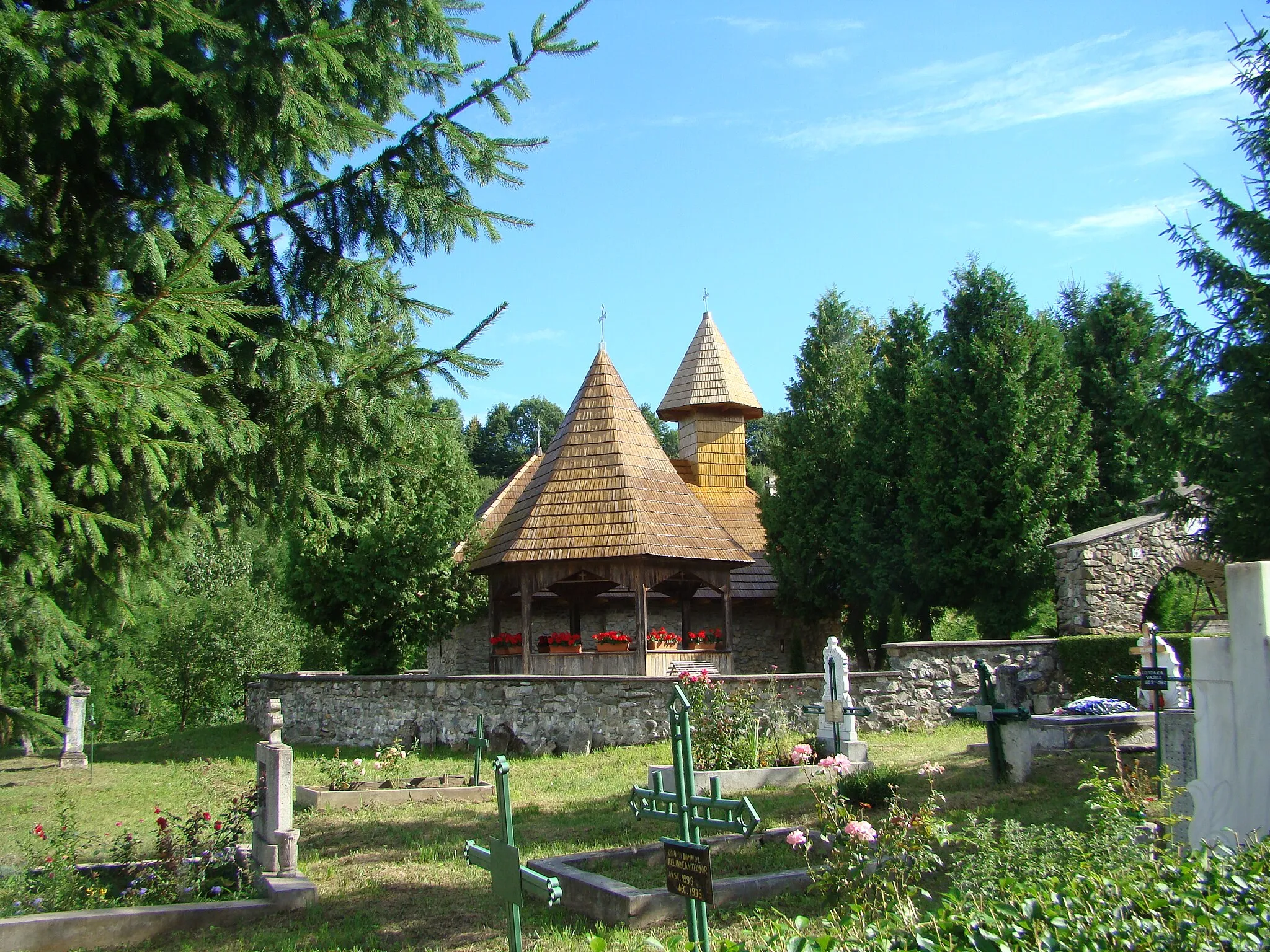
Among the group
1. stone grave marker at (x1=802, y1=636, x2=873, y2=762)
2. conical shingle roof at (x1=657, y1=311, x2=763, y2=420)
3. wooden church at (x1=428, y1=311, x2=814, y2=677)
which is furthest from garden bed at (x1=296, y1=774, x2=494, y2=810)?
conical shingle roof at (x1=657, y1=311, x2=763, y2=420)

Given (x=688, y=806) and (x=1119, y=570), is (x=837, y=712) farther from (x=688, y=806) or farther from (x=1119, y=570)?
(x=1119, y=570)

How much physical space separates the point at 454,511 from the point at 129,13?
15794 millimetres

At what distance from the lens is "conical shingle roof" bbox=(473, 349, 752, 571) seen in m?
17.3

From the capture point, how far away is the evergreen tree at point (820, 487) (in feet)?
67.2

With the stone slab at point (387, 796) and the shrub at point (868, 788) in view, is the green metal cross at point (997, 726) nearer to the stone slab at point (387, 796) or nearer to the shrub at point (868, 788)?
the shrub at point (868, 788)

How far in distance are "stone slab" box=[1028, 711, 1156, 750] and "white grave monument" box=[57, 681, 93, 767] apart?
1398cm

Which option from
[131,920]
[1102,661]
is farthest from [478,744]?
[1102,661]

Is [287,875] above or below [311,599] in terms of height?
below

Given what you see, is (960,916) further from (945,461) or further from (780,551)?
(780,551)

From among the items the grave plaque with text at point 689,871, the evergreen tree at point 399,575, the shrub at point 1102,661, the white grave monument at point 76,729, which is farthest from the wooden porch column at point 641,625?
the grave plaque with text at point 689,871

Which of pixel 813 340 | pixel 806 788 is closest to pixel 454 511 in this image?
pixel 813 340

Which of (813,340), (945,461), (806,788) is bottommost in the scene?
(806,788)

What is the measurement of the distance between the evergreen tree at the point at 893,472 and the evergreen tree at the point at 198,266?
45.7 ft

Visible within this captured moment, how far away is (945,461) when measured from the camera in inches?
692
